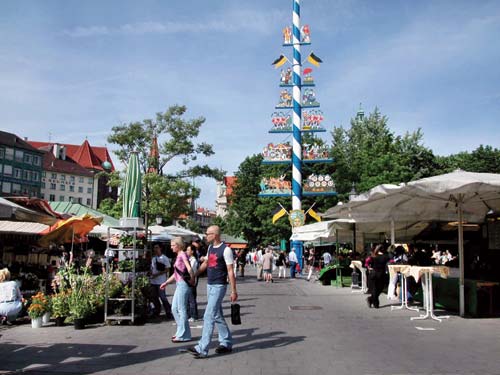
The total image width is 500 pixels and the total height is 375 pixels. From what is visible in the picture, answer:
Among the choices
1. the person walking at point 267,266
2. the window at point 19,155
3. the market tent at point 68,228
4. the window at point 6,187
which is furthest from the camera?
the window at point 19,155

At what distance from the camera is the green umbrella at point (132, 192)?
40.4 feet

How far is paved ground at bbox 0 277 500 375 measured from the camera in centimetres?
648

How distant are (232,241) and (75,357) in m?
39.5

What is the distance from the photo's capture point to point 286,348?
7789 mm

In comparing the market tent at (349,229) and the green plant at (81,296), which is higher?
the market tent at (349,229)

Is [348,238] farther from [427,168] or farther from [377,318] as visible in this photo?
[427,168]

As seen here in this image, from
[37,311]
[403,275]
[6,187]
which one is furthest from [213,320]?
[6,187]

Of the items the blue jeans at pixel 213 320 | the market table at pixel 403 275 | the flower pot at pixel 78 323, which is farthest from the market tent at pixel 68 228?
the market table at pixel 403 275

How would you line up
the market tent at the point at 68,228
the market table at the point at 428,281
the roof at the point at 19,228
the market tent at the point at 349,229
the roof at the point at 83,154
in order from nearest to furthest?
the market table at the point at 428,281
the roof at the point at 19,228
the market tent at the point at 68,228
the market tent at the point at 349,229
the roof at the point at 83,154

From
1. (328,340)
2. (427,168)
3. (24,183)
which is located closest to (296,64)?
(427,168)

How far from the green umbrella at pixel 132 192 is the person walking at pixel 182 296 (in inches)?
129

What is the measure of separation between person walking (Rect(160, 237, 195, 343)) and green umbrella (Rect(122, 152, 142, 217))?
3.29 m

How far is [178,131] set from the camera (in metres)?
25.9

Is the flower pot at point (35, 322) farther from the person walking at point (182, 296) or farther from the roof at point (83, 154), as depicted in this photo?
the roof at point (83, 154)
